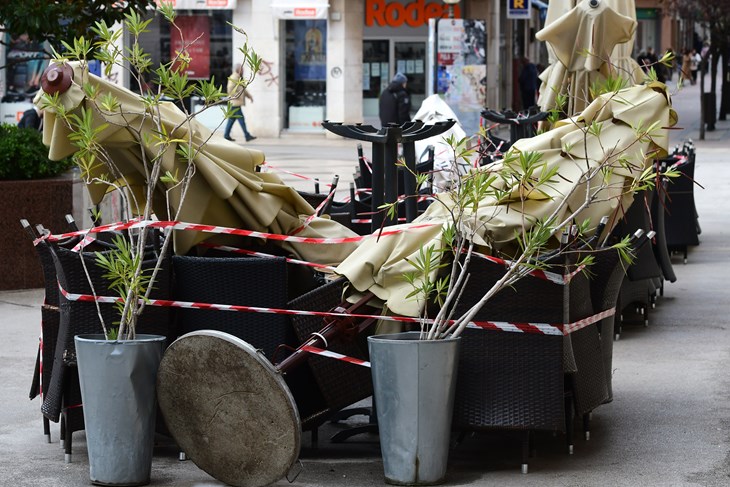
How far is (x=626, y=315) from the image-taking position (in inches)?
400

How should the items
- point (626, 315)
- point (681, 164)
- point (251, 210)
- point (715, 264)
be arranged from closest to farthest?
point (251, 210) → point (626, 315) → point (681, 164) → point (715, 264)

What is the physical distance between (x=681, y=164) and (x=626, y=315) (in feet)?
7.38

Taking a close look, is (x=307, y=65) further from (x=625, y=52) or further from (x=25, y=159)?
(x=625, y=52)

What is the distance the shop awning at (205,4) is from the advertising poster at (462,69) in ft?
29.6

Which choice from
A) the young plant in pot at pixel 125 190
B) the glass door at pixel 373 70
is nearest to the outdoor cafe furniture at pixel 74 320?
the young plant in pot at pixel 125 190

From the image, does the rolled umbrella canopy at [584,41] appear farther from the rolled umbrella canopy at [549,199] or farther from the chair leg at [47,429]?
the chair leg at [47,429]

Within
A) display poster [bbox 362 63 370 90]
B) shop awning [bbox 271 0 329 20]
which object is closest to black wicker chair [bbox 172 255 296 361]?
shop awning [bbox 271 0 329 20]

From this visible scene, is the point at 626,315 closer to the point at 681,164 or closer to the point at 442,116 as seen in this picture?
the point at 681,164

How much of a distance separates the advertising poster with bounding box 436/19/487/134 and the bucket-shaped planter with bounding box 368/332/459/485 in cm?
2055

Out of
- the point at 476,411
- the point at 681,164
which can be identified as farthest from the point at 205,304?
the point at 681,164

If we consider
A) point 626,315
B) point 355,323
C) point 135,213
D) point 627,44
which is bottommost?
point 626,315

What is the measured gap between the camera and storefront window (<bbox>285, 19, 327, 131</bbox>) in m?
34.7

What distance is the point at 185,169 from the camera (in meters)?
6.44

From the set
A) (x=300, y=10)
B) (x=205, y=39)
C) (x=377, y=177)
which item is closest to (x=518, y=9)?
(x=300, y=10)
